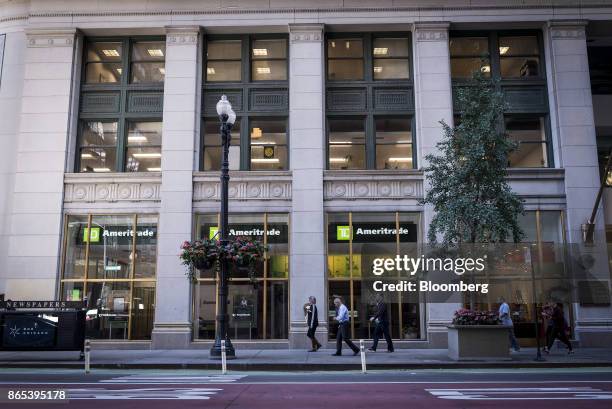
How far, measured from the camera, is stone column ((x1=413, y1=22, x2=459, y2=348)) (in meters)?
22.7

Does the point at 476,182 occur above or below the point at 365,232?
above

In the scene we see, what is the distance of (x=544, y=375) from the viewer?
14430 millimetres

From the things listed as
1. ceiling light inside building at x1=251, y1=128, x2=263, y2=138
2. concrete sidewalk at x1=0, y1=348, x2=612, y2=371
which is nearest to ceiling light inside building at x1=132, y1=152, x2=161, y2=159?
ceiling light inside building at x1=251, y1=128, x2=263, y2=138

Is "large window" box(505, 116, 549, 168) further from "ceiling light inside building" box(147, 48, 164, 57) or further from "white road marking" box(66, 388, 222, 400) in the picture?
"white road marking" box(66, 388, 222, 400)

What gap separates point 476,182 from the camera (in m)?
18.5

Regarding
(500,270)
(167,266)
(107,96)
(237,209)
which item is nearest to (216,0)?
(107,96)

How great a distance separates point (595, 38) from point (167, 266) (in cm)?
2016

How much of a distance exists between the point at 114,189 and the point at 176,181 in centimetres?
255

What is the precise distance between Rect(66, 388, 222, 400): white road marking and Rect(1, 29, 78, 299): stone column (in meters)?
12.3

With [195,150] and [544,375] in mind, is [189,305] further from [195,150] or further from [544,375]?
[544,375]

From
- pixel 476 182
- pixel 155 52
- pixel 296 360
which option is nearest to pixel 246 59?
pixel 155 52

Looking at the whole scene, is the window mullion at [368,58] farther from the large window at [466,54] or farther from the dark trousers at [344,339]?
the dark trousers at [344,339]

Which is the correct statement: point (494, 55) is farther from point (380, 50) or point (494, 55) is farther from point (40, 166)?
point (40, 166)

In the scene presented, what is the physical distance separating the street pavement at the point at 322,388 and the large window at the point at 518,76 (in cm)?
1012
